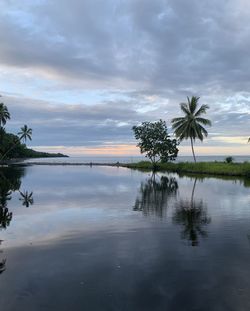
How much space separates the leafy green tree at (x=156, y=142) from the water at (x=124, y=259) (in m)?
53.9

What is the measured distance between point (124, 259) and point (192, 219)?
7742mm

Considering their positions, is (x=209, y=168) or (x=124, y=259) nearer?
(x=124, y=259)

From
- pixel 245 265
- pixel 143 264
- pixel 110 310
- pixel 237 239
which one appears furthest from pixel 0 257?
pixel 237 239

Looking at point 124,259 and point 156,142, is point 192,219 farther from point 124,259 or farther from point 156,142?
point 156,142

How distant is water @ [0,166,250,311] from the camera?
813cm

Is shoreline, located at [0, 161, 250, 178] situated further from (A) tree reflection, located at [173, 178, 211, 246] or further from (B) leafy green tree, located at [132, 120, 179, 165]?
(A) tree reflection, located at [173, 178, 211, 246]

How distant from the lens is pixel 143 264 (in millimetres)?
10703

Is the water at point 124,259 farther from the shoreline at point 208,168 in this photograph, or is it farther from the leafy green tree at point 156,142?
the leafy green tree at point 156,142

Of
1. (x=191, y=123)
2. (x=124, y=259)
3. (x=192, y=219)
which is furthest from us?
(x=191, y=123)

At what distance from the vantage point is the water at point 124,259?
813cm

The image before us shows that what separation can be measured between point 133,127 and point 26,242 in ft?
220

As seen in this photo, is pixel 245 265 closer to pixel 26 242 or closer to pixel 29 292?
pixel 29 292

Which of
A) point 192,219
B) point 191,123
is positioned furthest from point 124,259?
point 191,123

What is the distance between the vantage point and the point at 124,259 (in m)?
11.3
